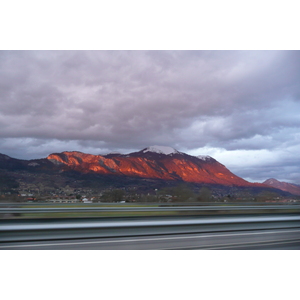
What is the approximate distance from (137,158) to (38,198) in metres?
18.1

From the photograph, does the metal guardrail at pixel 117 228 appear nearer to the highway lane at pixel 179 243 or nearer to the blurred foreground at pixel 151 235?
the blurred foreground at pixel 151 235

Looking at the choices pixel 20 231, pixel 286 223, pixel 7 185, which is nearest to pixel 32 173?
pixel 7 185

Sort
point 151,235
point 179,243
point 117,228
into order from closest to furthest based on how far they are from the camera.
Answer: point 179,243, point 117,228, point 151,235

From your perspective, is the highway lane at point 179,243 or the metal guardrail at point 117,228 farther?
the metal guardrail at point 117,228

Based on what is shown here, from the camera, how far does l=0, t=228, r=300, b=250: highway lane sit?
551cm

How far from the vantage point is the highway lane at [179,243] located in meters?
5.51

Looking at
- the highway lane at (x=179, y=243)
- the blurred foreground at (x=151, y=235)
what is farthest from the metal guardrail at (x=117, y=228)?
the highway lane at (x=179, y=243)

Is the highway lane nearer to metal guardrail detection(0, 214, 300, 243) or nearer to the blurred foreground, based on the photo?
the blurred foreground

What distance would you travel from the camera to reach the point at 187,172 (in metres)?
27.8

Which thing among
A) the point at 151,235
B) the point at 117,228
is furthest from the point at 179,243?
the point at 117,228

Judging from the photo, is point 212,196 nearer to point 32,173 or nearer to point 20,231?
point 32,173

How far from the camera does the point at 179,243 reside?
236 inches

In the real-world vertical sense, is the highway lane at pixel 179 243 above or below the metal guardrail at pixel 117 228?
below

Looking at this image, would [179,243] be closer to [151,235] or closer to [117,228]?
[151,235]
